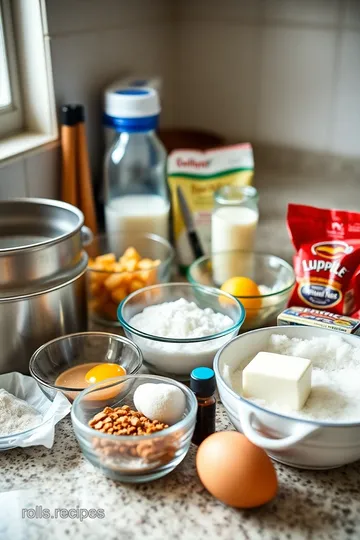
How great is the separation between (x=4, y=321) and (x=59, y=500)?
272 mm

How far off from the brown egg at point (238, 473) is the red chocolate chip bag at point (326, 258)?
0.39 m

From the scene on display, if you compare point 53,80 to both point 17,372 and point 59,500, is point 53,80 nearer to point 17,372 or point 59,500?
point 17,372

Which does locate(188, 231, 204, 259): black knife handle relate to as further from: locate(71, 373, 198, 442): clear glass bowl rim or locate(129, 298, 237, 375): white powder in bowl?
locate(71, 373, 198, 442): clear glass bowl rim

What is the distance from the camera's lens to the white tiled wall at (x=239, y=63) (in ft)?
4.55

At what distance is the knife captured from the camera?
49.9 inches

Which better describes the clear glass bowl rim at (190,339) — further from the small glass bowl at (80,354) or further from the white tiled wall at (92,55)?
the white tiled wall at (92,55)

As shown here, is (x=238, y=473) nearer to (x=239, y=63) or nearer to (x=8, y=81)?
(x=8, y=81)

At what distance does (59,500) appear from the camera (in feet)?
2.41

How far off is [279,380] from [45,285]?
0.36 meters

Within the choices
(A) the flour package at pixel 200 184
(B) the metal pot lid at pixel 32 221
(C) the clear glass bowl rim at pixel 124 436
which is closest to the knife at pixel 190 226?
(A) the flour package at pixel 200 184

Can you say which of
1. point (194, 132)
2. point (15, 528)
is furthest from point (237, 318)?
point (194, 132)

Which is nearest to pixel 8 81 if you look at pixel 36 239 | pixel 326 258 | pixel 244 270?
pixel 36 239

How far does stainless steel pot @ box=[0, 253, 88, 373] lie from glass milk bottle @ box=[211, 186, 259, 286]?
301 millimetres

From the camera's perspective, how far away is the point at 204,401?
80 cm
